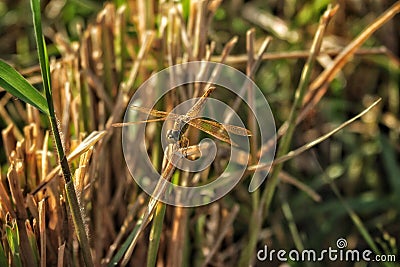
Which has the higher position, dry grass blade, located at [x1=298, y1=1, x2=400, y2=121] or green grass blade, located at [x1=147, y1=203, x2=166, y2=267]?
dry grass blade, located at [x1=298, y1=1, x2=400, y2=121]

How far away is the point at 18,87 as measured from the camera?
755 millimetres

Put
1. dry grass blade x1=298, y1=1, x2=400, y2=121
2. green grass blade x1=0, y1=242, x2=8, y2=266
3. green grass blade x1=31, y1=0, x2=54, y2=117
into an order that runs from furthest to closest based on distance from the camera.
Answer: dry grass blade x1=298, y1=1, x2=400, y2=121
green grass blade x1=0, y1=242, x2=8, y2=266
green grass blade x1=31, y1=0, x2=54, y2=117

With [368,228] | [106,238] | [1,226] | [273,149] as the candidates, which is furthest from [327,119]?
[1,226]

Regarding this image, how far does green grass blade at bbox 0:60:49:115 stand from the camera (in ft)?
2.42

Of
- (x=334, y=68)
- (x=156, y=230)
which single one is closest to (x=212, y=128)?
(x=156, y=230)

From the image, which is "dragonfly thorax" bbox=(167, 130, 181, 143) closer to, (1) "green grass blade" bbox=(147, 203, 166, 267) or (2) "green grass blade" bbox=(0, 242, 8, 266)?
(1) "green grass blade" bbox=(147, 203, 166, 267)

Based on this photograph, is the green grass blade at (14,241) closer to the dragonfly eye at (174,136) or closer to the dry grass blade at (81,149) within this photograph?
the dry grass blade at (81,149)

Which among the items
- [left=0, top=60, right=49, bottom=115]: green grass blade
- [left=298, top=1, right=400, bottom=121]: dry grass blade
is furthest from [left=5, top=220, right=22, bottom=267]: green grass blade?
[left=298, top=1, right=400, bottom=121]: dry grass blade

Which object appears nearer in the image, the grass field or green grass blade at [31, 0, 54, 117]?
green grass blade at [31, 0, 54, 117]

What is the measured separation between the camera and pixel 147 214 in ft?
2.57

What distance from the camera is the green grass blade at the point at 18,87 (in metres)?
0.74

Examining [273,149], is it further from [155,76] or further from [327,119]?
[327,119]

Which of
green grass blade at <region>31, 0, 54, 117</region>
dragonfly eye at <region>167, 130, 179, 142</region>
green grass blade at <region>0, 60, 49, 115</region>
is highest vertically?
green grass blade at <region>31, 0, 54, 117</region>

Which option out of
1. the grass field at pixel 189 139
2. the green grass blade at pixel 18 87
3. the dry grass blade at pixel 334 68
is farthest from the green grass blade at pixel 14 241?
the dry grass blade at pixel 334 68
